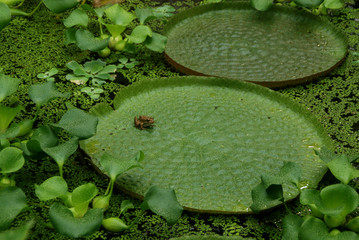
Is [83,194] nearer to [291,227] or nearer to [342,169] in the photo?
Result: [291,227]

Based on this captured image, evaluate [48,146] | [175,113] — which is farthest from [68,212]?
[175,113]

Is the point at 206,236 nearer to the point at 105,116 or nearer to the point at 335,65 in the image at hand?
the point at 105,116

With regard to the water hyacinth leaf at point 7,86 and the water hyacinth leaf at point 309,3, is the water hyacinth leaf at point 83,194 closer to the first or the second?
the water hyacinth leaf at point 7,86

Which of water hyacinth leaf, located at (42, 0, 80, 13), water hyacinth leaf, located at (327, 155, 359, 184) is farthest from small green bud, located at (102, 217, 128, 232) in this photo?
water hyacinth leaf, located at (42, 0, 80, 13)

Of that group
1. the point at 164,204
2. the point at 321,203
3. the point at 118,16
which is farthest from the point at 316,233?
the point at 118,16

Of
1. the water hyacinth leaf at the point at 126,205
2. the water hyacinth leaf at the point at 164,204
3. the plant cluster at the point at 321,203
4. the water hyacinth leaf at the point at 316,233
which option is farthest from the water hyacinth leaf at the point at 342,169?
the water hyacinth leaf at the point at 126,205
